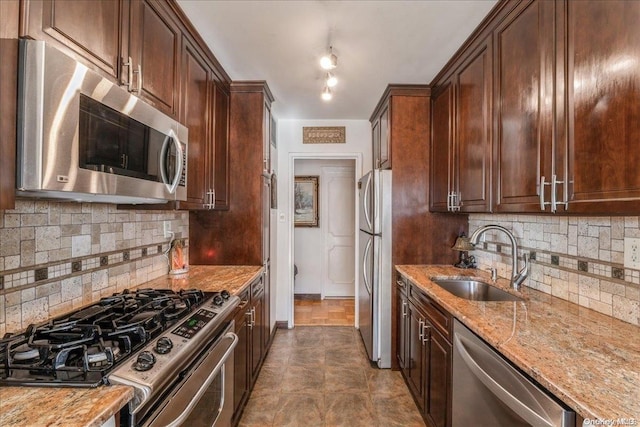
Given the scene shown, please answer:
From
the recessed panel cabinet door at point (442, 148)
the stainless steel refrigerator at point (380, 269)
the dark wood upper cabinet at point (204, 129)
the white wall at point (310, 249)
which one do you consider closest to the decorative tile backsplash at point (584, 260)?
the recessed panel cabinet door at point (442, 148)

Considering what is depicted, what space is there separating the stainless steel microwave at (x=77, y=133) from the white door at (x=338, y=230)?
386 centimetres

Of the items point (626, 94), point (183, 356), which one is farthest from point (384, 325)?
point (626, 94)

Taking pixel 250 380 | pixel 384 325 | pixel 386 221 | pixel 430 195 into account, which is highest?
pixel 430 195

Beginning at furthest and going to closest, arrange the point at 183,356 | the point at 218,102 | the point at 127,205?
the point at 218,102
the point at 127,205
the point at 183,356

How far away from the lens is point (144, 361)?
38.6 inches

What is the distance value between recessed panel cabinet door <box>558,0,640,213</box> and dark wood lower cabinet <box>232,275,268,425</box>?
184 centimetres

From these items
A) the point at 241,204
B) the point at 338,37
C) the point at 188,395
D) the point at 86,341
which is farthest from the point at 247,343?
the point at 338,37

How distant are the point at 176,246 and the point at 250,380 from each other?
44.4 inches

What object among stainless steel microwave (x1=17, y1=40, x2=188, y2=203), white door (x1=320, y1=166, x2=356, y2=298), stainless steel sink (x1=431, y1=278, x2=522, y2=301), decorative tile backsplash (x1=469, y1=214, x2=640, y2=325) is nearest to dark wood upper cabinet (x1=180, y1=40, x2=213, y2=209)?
stainless steel microwave (x1=17, y1=40, x2=188, y2=203)

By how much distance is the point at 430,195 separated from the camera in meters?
2.89

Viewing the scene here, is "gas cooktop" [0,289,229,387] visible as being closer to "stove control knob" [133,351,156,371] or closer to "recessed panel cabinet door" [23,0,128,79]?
"stove control knob" [133,351,156,371]

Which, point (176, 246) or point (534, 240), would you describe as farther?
point (176, 246)

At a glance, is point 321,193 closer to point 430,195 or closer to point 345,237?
point 345,237

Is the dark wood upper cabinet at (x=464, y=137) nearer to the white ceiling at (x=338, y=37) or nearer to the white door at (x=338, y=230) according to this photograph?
the white ceiling at (x=338, y=37)
